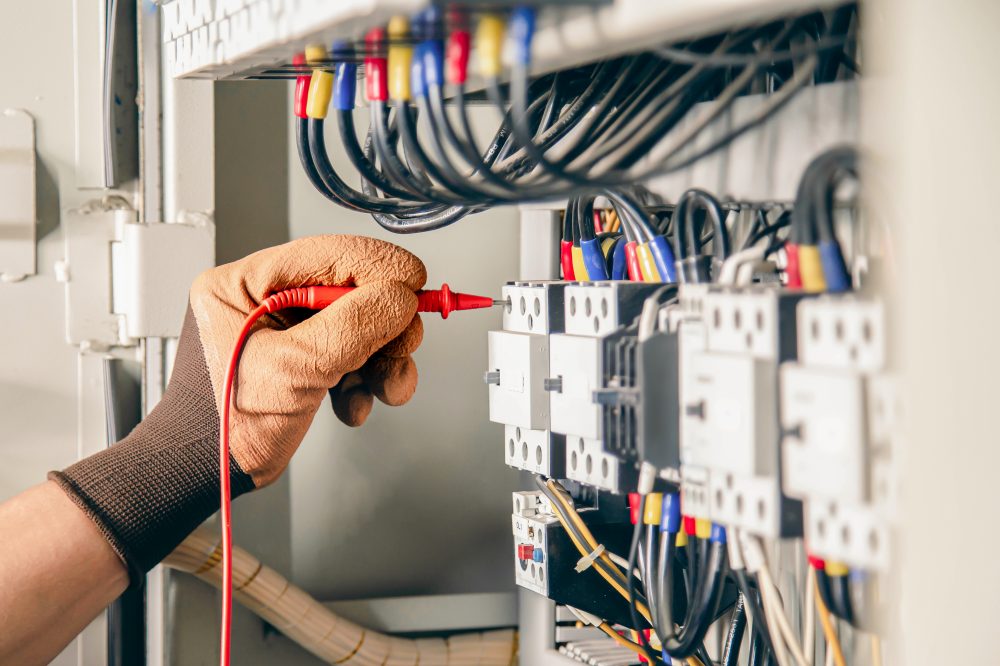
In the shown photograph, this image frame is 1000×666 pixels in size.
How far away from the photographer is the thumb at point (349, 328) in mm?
920

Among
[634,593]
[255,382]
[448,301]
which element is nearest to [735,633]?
[634,593]

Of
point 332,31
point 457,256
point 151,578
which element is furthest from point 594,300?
point 151,578

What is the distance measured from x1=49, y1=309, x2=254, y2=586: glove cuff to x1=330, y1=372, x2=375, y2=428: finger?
13cm

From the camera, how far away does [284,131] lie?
1.39 meters

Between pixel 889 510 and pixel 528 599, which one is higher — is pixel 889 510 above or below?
above

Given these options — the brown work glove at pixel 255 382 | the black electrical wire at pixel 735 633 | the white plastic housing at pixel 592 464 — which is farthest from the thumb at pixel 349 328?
the black electrical wire at pixel 735 633

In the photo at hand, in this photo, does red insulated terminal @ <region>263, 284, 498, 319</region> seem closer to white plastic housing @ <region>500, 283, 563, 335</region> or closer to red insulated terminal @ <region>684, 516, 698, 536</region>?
white plastic housing @ <region>500, 283, 563, 335</region>

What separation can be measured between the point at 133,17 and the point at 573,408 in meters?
0.91

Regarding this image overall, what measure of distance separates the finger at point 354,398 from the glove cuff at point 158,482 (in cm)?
13

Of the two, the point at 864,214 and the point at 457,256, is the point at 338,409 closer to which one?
the point at 457,256

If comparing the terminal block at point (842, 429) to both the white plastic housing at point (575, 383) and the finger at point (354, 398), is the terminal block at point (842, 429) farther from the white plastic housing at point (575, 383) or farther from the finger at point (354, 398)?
the finger at point (354, 398)

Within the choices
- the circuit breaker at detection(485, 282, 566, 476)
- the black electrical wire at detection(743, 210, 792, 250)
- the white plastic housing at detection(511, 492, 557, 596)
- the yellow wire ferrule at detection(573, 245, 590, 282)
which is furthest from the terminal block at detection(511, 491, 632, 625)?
the black electrical wire at detection(743, 210, 792, 250)

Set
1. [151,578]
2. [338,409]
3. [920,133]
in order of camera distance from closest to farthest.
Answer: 1. [920,133]
2. [338,409]
3. [151,578]

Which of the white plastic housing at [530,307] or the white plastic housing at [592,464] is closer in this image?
the white plastic housing at [592,464]
